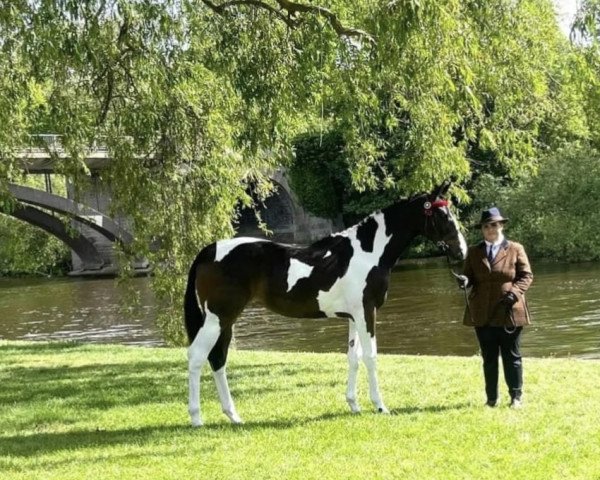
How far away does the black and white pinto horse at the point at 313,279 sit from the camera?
7.01 meters

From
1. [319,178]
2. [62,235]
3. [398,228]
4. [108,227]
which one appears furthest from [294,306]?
[62,235]

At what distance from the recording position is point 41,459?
20.6 feet

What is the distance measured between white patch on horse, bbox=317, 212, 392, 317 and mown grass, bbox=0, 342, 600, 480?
94 centimetres

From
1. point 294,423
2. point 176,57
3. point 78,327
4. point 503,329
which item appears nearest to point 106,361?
point 176,57

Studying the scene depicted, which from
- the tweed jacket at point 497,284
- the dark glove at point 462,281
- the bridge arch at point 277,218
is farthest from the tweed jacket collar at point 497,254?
the bridge arch at point 277,218

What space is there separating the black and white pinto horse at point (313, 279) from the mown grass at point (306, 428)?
546mm

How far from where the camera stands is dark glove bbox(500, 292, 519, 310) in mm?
6906

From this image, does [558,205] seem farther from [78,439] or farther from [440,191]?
[78,439]

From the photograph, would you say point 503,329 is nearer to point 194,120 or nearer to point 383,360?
point 383,360

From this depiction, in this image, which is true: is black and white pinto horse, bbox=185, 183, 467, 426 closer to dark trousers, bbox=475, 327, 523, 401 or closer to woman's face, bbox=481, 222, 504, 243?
woman's face, bbox=481, 222, 504, 243

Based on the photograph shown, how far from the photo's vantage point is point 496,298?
23.0 feet

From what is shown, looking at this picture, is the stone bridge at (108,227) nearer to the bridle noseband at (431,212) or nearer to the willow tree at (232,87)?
the willow tree at (232,87)

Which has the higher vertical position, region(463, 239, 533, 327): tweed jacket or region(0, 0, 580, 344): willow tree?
region(0, 0, 580, 344): willow tree

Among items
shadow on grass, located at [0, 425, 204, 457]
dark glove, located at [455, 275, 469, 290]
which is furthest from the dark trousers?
shadow on grass, located at [0, 425, 204, 457]
